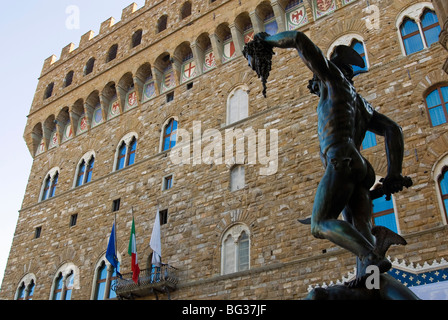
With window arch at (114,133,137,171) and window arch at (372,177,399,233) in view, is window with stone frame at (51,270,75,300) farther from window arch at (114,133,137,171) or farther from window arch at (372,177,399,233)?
window arch at (372,177,399,233)

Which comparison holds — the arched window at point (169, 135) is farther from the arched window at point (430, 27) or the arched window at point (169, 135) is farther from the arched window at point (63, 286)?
the arched window at point (430, 27)

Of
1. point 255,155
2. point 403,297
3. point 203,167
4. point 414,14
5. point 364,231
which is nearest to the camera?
point 403,297

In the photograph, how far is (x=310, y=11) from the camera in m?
13.9

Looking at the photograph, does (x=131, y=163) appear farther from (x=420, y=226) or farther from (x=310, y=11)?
(x=420, y=226)

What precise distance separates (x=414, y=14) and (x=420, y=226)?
5.56 m

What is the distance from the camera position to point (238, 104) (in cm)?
1423

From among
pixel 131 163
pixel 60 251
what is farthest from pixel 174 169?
pixel 60 251

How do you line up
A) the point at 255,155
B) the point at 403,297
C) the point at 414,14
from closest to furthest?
the point at 403,297, the point at 414,14, the point at 255,155

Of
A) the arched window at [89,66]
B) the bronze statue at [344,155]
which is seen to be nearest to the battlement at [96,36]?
the arched window at [89,66]

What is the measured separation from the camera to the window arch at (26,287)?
636 inches

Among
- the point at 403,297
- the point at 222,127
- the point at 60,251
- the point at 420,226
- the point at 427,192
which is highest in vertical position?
the point at 222,127

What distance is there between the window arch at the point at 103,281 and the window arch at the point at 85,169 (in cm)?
394

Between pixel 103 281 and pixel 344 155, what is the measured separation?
12.9 meters

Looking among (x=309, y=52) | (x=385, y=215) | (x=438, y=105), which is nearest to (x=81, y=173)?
(x=385, y=215)
